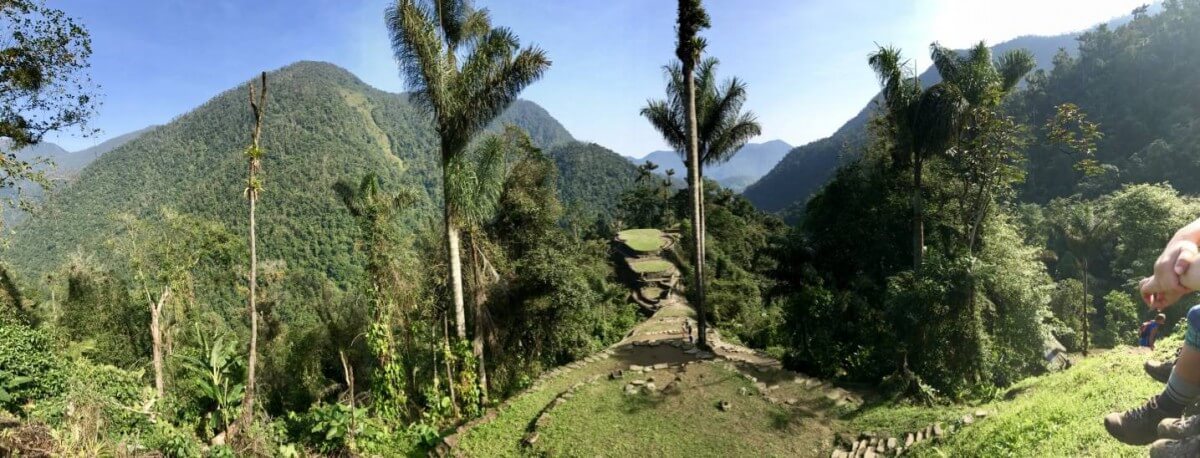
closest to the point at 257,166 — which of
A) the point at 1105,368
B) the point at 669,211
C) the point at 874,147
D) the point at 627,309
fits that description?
the point at 1105,368

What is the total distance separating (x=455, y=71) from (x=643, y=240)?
1902cm

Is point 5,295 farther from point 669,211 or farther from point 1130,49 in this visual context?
point 1130,49

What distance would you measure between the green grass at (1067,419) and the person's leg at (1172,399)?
1847 millimetres

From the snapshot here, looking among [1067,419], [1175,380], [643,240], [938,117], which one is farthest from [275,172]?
[1175,380]

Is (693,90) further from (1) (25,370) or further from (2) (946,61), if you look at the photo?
(1) (25,370)

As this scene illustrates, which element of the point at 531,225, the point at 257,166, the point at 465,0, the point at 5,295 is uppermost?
the point at 465,0

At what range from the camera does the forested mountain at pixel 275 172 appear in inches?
2566

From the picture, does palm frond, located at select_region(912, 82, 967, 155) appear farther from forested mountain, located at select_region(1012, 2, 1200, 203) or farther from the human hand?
forested mountain, located at select_region(1012, 2, 1200, 203)

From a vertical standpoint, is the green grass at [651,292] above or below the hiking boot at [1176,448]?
below

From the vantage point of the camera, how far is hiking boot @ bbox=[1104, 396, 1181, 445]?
237cm

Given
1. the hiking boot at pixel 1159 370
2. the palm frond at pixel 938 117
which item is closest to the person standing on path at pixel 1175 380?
the hiking boot at pixel 1159 370

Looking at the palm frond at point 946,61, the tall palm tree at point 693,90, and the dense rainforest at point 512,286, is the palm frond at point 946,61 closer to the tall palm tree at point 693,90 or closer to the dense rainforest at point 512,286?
the dense rainforest at point 512,286

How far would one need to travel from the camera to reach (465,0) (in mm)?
9555

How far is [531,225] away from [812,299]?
7230mm
